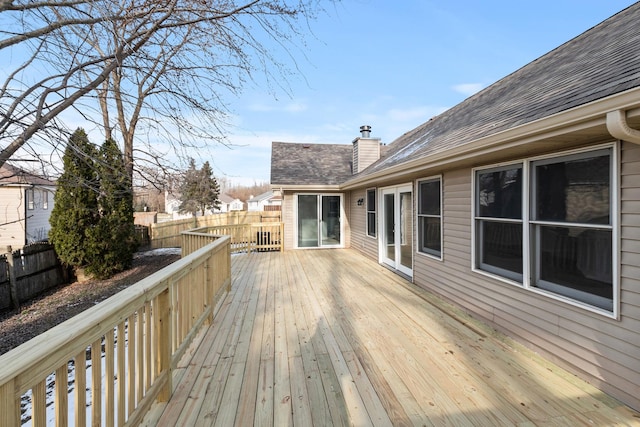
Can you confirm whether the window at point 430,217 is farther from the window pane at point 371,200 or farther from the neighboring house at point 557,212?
the window pane at point 371,200

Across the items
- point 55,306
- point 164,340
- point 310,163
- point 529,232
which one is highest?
point 310,163

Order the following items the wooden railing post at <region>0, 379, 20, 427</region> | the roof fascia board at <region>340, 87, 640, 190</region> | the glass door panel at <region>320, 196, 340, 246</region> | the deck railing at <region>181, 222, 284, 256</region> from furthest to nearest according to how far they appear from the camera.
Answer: the glass door panel at <region>320, 196, 340, 246</region> → the deck railing at <region>181, 222, 284, 256</region> → the roof fascia board at <region>340, 87, 640, 190</region> → the wooden railing post at <region>0, 379, 20, 427</region>

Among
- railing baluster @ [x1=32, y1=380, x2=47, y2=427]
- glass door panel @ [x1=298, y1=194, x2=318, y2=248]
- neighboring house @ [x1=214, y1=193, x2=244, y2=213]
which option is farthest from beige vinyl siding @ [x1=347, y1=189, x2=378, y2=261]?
neighboring house @ [x1=214, y1=193, x2=244, y2=213]

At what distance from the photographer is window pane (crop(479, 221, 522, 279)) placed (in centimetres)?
315

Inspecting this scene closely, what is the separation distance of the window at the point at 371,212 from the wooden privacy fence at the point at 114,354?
500cm

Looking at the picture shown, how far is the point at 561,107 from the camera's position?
239 cm

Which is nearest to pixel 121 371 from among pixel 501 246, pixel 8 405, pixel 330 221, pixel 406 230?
pixel 8 405

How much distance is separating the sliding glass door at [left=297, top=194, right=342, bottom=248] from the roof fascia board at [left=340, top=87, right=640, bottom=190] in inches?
229

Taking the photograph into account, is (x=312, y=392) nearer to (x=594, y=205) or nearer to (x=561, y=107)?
(x=594, y=205)

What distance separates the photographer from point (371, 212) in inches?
303

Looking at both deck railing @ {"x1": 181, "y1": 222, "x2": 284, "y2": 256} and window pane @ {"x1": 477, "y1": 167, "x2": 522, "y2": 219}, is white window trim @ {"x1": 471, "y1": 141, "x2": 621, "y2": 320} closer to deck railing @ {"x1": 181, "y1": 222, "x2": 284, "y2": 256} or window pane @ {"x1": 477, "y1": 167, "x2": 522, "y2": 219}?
window pane @ {"x1": 477, "y1": 167, "x2": 522, "y2": 219}

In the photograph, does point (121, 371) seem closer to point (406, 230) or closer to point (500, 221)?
point (500, 221)

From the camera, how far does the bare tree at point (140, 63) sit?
7.70ft

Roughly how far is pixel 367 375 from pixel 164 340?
5.26 ft
